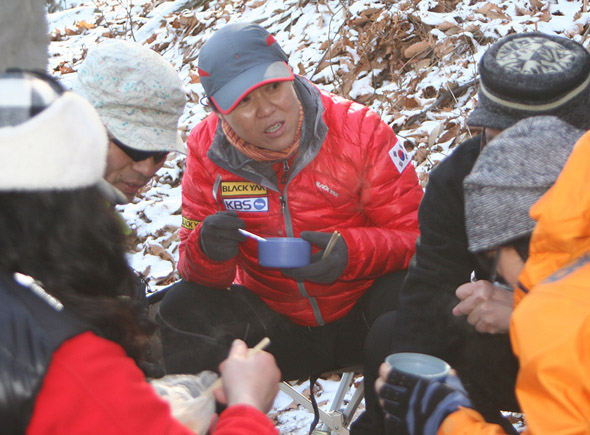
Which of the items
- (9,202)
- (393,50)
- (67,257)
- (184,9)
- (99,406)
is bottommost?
(184,9)

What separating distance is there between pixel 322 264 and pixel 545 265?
4.16 ft

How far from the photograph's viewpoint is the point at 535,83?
2.03 metres

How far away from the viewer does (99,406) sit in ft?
4.19

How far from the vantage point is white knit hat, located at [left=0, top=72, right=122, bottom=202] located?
4.11 ft

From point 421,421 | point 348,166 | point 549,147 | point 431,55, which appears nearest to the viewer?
point 549,147

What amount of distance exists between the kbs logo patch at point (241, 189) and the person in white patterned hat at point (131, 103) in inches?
13.0

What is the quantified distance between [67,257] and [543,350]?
3.26ft

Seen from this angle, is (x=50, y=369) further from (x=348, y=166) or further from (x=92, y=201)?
(x=348, y=166)

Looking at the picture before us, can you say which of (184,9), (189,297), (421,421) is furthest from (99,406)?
(184,9)

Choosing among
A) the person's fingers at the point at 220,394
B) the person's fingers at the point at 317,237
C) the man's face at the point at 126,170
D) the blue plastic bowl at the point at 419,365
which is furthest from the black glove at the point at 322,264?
the person's fingers at the point at 220,394

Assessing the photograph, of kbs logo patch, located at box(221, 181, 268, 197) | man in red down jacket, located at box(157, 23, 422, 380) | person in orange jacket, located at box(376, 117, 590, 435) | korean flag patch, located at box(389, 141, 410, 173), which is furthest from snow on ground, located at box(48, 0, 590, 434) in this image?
person in orange jacket, located at box(376, 117, 590, 435)

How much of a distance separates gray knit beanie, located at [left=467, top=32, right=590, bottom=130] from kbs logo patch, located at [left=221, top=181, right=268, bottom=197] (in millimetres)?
1012

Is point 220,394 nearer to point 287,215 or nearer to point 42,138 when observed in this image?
point 42,138

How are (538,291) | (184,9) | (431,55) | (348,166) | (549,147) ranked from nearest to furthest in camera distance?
(538,291) → (549,147) → (348,166) → (431,55) → (184,9)
